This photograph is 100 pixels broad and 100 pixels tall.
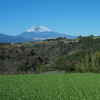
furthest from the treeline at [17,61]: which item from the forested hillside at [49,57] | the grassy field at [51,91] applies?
the grassy field at [51,91]

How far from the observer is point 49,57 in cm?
7769

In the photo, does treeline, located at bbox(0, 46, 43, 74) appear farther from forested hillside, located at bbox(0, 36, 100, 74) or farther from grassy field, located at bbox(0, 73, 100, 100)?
grassy field, located at bbox(0, 73, 100, 100)

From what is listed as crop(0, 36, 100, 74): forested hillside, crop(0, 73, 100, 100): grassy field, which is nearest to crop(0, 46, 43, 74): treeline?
crop(0, 36, 100, 74): forested hillside

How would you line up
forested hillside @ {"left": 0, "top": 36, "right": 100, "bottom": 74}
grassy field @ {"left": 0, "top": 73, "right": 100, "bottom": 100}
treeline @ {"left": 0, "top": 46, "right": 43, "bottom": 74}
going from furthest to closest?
treeline @ {"left": 0, "top": 46, "right": 43, "bottom": 74} < forested hillside @ {"left": 0, "top": 36, "right": 100, "bottom": 74} < grassy field @ {"left": 0, "top": 73, "right": 100, "bottom": 100}

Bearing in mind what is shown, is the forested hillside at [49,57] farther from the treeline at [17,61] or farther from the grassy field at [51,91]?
the grassy field at [51,91]

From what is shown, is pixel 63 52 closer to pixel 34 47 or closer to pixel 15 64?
pixel 34 47

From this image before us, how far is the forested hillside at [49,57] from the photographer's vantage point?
144ft

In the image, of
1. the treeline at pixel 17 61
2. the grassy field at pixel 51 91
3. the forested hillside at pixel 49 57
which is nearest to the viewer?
the grassy field at pixel 51 91

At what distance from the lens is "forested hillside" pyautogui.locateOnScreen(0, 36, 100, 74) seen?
44.0 metres

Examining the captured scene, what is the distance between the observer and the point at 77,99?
46.6 ft

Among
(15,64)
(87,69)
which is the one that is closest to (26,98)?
(87,69)

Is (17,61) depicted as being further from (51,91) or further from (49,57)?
(51,91)

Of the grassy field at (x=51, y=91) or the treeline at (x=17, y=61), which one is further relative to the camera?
the treeline at (x=17, y=61)

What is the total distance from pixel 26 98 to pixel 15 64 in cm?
3578
